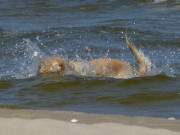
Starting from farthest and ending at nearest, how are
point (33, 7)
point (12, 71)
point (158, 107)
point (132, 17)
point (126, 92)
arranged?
1. point (33, 7)
2. point (132, 17)
3. point (12, 71)
4. point (126, 92)
5. point (158, 107)

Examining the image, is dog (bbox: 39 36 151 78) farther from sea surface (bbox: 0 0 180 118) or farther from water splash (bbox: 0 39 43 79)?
water splash (bbox: 0 39 43 79)

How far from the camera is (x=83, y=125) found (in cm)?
555

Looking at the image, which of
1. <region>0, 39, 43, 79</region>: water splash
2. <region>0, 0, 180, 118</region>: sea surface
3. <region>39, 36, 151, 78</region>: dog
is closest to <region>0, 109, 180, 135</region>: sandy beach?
<region>0, 0, 180, 118</region>: sea surface

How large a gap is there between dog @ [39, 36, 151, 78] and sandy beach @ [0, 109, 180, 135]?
3.98 metres

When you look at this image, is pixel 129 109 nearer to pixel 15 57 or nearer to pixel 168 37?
pixel 15 57

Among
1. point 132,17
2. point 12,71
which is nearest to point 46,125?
point 12,71

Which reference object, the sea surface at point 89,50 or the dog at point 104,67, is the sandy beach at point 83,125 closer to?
the sea surface at point 89,50

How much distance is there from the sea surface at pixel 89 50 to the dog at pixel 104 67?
0.59 feet

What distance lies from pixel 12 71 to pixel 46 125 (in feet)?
19.5

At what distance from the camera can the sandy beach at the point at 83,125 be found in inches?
209

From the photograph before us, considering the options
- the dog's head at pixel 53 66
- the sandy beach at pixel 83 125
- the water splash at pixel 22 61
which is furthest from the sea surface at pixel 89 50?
the sandy beach at pixel 83 125

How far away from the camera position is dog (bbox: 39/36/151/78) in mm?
10094

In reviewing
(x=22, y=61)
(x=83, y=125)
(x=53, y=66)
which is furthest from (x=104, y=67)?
(x=83, y=125)

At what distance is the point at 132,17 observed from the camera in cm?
A: 1766
